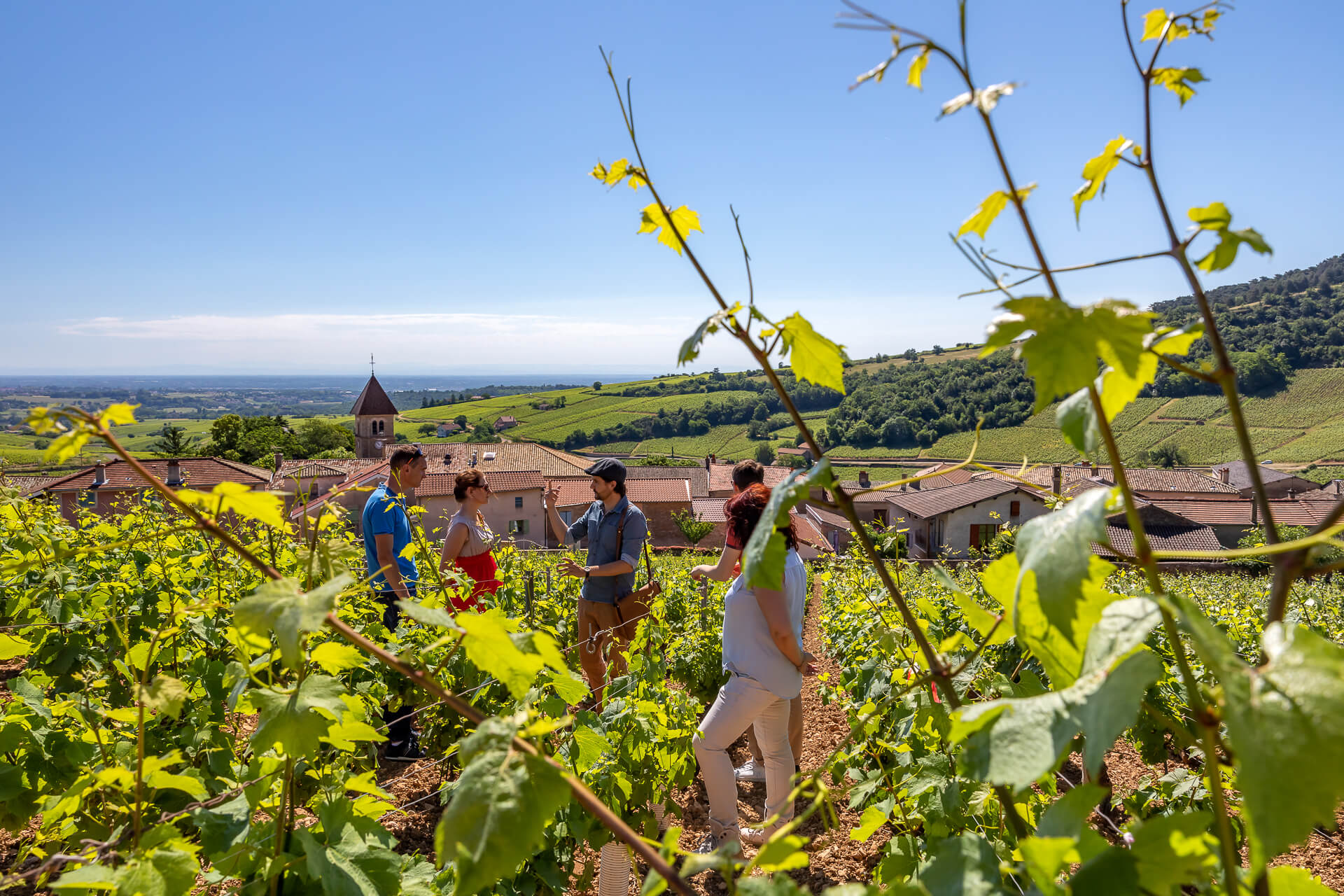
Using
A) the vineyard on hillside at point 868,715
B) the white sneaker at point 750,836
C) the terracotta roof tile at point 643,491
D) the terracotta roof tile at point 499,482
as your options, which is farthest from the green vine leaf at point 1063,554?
the terracotta roof tile at point 643,491

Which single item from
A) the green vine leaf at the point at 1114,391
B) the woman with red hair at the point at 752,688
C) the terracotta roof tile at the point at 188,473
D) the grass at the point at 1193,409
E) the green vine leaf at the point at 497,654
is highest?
the green vine leaf at the point at 1114,391

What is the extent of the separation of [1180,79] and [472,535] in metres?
4.65

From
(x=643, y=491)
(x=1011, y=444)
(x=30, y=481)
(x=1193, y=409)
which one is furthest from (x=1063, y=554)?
(x=1193, y=409)

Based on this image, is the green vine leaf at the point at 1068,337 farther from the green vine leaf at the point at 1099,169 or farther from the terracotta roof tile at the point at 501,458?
the terracotta roof tile at the point at 501,458

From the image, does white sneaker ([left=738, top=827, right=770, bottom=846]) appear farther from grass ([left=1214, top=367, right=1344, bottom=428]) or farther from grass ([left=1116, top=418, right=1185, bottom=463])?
grass ([left=1214, top=367, right=1344, bottom=428])

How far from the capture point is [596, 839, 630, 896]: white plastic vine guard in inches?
104

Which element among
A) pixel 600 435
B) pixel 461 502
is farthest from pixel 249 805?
pixel 600 435

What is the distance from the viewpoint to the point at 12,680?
2344 millimetres

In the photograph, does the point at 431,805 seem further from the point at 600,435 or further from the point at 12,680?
the point at 600,435

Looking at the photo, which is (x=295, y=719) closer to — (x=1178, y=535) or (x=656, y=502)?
(x=656, y=502)

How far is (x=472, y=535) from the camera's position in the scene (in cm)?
501

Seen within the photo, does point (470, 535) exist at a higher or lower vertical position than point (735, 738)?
higher

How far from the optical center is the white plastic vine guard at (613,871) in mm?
2654

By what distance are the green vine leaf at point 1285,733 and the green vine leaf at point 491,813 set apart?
514 millimetres
